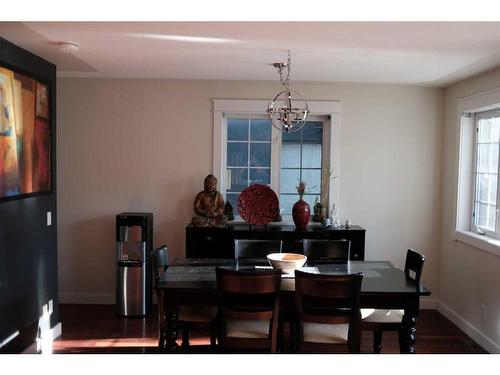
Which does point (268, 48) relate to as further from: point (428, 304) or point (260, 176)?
point (428, 304)

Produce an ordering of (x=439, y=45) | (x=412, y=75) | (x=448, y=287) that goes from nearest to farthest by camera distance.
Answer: (x=439, y=45) < (x=412, y=75) < (x=448, y=287)

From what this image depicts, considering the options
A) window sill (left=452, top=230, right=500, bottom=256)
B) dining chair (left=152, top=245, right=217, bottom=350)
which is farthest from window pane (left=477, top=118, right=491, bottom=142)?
dining chair (left=152, top=245, right=217, bottom=350)

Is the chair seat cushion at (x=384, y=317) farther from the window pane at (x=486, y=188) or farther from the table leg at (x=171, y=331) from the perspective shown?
the window pane at (x=486, y=188)

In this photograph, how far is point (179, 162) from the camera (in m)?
5.10

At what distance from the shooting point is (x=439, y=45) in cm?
321

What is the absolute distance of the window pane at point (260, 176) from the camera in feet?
17.1

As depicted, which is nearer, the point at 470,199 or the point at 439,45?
the point at 439,45

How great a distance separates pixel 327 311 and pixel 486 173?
241 cm

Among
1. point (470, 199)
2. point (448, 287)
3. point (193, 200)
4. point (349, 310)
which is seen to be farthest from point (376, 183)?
point (349, 310)

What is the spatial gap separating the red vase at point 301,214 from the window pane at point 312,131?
80 centimetres

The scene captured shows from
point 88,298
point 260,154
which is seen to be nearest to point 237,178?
point 260,154

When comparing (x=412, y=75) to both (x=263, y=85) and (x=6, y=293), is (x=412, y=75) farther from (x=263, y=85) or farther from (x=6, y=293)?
(x=6, y=293)

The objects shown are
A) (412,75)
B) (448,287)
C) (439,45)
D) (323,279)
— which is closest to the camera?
(323,279)

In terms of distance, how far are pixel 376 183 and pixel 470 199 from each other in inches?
36.6
